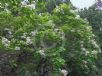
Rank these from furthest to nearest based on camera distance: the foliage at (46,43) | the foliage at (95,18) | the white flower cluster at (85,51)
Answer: the foliage at (95,18) < the white flower cluster at (85,51) < the foliage at (46,43)

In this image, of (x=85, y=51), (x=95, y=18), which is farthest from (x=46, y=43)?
(x=95, y=18)

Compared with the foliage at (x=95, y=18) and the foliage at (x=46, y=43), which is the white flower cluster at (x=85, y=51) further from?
the foliage at (x=95, y=18)

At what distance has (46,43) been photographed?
10273 mm

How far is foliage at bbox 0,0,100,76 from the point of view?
9500mm

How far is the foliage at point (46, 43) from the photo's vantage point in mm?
9500

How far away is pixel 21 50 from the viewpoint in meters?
9.91

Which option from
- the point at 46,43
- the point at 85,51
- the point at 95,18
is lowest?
the point at 95,18

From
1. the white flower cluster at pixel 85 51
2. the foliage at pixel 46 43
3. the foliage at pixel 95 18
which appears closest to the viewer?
the foliage at pixel 46 43

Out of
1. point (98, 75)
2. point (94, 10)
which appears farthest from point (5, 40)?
point (94, 10)

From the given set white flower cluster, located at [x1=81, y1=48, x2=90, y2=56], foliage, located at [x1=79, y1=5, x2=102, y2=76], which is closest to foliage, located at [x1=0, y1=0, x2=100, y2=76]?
white flower cluster, located at [x1=81, y1=48, x2=90, y2=56]

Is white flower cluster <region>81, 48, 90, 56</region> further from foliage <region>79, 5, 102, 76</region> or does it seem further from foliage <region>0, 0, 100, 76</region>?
foliage <region>79, 5, 102, 76</region>

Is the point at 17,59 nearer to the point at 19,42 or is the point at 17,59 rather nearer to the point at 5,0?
the point at 19,42

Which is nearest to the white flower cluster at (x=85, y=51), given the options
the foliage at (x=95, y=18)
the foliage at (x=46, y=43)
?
Answer: the foliage at (x=46, y=43)

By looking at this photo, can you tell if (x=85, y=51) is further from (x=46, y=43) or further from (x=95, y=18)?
(x=95, y=18)
